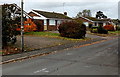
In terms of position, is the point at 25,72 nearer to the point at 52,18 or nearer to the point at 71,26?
the point at 71,26

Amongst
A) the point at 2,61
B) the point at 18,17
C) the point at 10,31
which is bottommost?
the point at 2,61

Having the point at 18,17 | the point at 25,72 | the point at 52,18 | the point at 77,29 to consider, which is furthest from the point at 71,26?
the point at 25,72

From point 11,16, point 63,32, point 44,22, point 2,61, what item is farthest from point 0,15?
point 44,22

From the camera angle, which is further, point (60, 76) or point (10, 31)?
point (10, 31)

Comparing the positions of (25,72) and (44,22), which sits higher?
(44,22)

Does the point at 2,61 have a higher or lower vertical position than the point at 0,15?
lower

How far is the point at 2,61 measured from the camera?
1071 cm

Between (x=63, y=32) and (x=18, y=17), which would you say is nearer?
(x=18, y=17)

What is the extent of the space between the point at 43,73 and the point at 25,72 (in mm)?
797

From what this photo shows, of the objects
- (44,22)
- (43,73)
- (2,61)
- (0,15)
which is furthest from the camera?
(44,22)

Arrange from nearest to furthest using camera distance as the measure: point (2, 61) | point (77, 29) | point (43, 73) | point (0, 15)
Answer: point (43, 73) < point (2, 61) < point (0, 15) < point (77, 29)

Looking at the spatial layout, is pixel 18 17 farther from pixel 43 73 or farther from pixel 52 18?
pixel 52 18

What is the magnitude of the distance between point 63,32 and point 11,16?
13.2 m

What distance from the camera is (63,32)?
90.0 ft
